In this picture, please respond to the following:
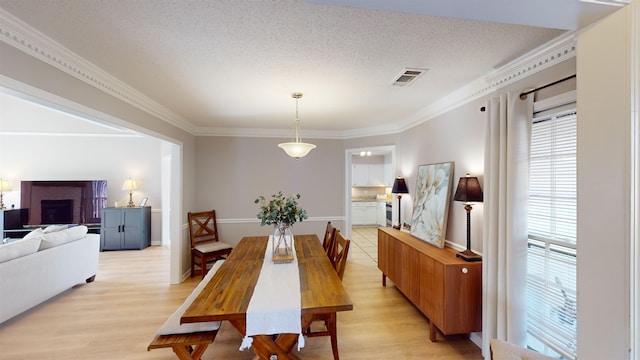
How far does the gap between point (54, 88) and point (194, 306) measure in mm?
1851

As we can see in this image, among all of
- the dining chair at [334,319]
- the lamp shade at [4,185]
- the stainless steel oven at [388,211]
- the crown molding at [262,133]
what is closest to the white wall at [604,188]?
the dining chair at [334,319]

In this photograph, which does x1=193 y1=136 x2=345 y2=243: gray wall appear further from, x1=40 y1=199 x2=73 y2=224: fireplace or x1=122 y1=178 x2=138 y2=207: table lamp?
x1=40 y1=199 x2=73 y2=224: fireplace

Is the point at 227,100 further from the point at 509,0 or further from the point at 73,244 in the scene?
the point at 73,244

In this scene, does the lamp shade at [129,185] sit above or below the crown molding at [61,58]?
below

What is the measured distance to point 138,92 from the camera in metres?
2.62

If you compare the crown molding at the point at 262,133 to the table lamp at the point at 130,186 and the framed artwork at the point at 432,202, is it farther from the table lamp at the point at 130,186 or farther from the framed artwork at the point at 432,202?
the table lamp at the point at 130,186

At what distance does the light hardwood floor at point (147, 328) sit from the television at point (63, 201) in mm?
2625

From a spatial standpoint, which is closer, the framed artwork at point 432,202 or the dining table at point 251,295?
the dining table at point 251,295

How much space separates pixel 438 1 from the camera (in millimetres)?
795

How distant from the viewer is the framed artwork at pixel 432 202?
271 cm

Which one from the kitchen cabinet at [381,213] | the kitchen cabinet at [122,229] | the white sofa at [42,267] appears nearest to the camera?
the white sofa at [42,267]

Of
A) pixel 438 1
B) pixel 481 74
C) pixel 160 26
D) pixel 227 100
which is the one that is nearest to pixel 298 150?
pixel 227 100

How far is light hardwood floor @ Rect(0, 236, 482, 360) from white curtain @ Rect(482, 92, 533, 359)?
0.57 meters

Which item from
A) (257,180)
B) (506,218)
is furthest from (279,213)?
(257,180)
